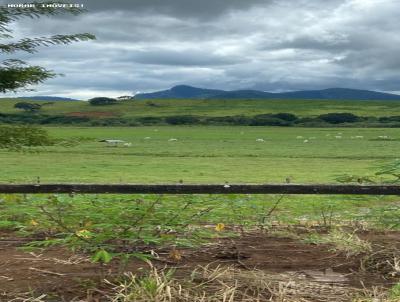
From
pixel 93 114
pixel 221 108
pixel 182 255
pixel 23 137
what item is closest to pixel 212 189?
pixel 182 255

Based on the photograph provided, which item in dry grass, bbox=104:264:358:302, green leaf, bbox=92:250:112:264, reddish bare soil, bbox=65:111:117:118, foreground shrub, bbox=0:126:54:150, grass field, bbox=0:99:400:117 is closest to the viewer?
dry grass, bbox=104:264:358:302

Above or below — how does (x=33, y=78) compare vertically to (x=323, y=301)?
above

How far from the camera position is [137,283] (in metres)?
4.70

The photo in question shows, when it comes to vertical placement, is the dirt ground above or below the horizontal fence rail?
below

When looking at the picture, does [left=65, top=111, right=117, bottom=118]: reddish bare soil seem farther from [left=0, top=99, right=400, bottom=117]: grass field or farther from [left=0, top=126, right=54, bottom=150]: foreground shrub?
[left=0, top=126, right=54, bottom=150]: foreground shrub

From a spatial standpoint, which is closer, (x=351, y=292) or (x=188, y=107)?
(x=351, y=292)

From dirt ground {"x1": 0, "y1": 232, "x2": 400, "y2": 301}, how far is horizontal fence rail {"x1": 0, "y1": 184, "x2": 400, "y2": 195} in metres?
0.63

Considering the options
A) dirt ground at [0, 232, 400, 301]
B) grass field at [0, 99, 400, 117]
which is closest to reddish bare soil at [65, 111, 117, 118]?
grass field at [0, 99, 400, 117]

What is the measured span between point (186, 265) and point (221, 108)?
13677 cm

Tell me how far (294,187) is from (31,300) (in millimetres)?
2546

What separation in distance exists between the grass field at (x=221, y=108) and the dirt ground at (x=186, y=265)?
355ft

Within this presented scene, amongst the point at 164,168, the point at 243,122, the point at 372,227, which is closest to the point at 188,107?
the point at 243,122

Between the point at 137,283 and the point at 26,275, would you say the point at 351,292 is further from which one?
the point at 26,275

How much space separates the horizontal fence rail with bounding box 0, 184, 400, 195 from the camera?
5.55 meters
